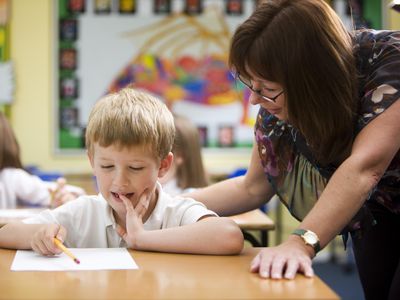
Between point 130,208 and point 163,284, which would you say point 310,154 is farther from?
point 163,284

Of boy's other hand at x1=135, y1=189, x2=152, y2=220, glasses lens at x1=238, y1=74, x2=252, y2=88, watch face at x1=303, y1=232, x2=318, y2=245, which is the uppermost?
glasses lens at x1=238, y1=74, x2=252, y2=88

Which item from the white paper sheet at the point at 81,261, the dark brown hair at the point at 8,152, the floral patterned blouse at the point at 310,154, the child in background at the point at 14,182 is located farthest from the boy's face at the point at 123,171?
the dark brown hair at the point at 8,152

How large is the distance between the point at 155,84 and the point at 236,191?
150 inches

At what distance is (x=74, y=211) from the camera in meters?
1.67

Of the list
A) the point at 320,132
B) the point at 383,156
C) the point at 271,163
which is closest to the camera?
the point at 383,156

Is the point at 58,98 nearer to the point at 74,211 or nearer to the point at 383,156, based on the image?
the point at 74,211

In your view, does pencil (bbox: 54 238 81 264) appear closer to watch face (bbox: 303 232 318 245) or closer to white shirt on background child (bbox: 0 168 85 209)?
watch face (bbox: 303 232 318 245)

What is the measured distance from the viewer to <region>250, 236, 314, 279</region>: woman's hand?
1.20 m

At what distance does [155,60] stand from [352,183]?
4.37m

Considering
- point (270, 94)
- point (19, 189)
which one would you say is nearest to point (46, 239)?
point (270, 94)

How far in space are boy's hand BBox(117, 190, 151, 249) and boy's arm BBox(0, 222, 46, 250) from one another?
197mm

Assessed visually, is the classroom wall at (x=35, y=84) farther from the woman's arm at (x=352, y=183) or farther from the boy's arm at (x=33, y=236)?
the woman's arm at (x=352, y=183)

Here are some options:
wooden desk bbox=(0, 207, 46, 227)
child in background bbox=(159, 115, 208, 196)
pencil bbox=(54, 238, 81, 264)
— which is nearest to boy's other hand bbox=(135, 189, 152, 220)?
pencil bbox=(54, 238, 81, 264)

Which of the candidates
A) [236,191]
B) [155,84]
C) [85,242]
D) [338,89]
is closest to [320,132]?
[338,89]
